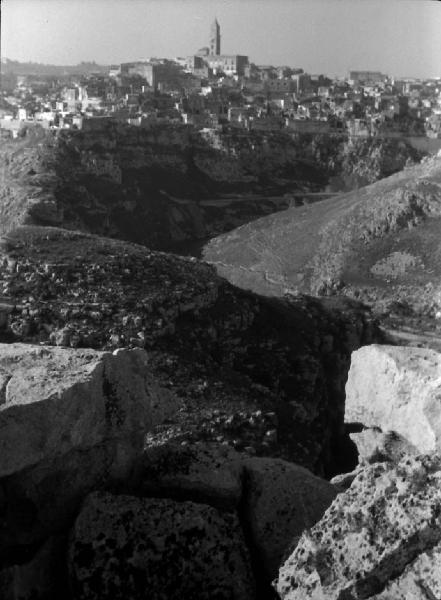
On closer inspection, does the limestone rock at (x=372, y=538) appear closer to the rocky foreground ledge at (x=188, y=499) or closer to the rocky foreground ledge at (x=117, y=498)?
the rocky foreground ledge at (x=188, y=499)

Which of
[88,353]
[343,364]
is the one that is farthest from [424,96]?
[88,353]

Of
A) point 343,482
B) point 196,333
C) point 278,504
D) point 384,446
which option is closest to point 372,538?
point 278,504

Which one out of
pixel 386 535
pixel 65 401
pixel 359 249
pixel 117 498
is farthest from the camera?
pixel 359 249

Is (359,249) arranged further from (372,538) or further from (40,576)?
(372,538)

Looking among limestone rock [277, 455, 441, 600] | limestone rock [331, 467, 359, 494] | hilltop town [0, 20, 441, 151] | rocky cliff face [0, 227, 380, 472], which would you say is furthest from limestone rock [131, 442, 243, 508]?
hilltop town [0, 20, 441, 151]

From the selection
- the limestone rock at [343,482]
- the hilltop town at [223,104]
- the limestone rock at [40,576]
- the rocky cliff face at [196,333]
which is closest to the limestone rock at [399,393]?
the limestone rock at [343,482]

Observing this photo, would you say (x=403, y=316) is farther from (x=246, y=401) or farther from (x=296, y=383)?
(x=246, y=401)
